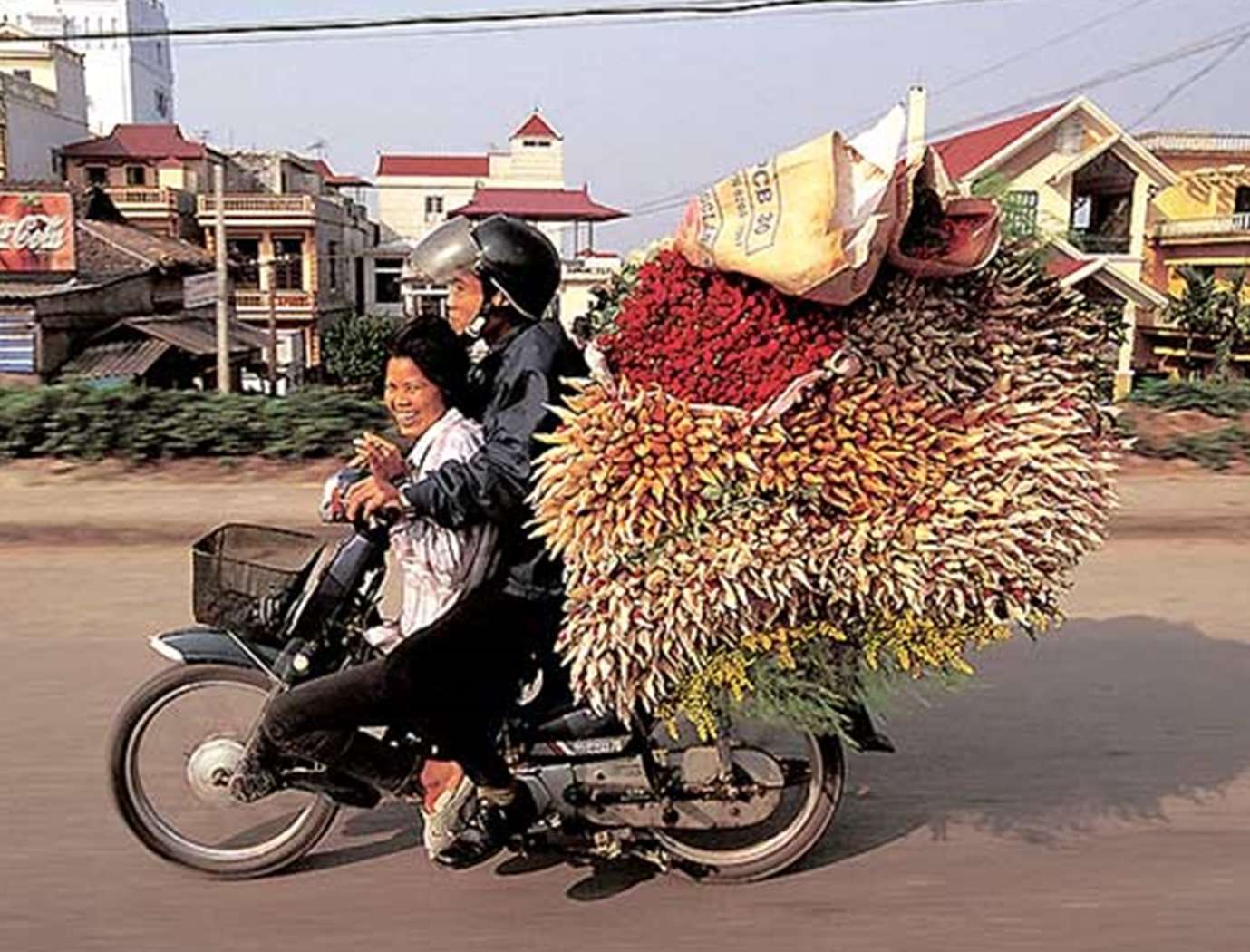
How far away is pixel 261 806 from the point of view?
3.44 metres

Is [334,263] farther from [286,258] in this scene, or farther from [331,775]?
[331,775]

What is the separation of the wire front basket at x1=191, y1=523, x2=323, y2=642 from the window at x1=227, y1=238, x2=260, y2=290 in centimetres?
3316

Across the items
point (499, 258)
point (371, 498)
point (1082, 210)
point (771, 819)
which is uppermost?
point (1082, 210)

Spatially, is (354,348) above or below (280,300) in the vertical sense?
below

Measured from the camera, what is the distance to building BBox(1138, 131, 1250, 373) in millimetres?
29781

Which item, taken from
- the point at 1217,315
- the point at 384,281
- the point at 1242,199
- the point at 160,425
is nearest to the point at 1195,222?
the point at 1242,199

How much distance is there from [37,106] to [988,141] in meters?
26.9

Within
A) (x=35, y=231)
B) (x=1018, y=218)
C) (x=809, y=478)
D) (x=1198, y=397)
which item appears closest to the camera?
(x=809, y=478)

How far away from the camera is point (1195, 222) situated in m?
31.6

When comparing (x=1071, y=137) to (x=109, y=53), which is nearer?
(x=1071, y=137)

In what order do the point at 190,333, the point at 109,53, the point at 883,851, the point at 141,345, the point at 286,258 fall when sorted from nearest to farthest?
the point at 883,851 < the point at 141,345 < the point at 190,333 < the point at 286,258 < the point at 109,53

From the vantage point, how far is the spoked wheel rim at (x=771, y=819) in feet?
10.9

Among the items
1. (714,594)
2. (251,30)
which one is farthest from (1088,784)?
(251,30)

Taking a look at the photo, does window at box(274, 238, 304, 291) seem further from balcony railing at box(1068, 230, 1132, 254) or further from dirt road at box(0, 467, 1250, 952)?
dirt road at box(0, 467, 1250, 952)
